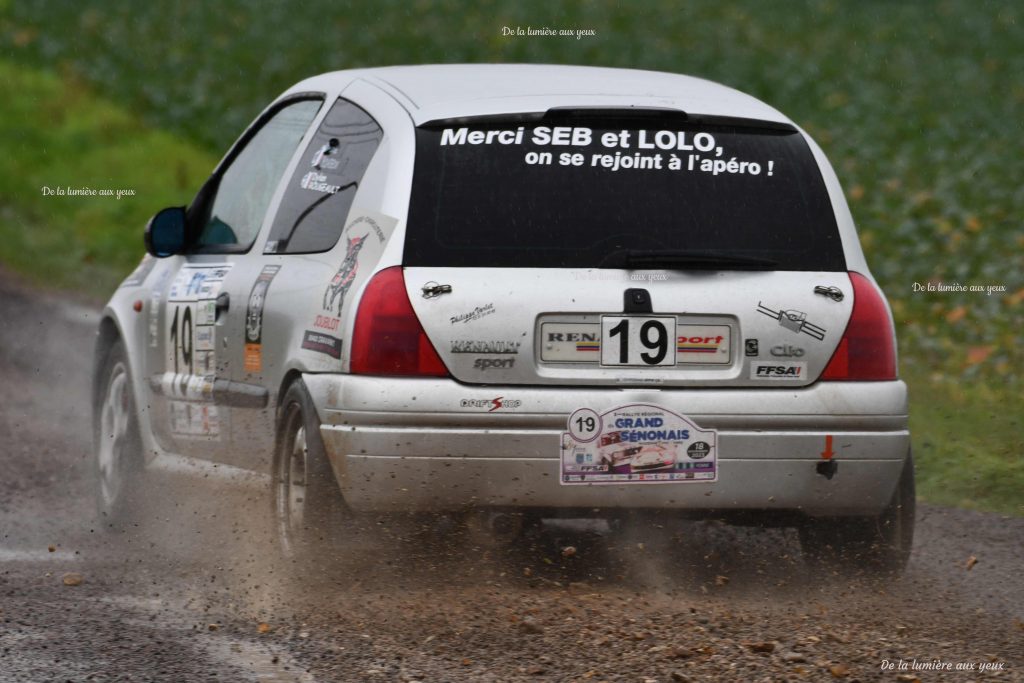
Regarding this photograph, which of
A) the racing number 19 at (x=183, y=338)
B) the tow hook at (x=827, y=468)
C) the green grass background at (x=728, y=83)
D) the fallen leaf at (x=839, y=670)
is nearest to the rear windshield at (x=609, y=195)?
the tow hook at (x=827, y=468)

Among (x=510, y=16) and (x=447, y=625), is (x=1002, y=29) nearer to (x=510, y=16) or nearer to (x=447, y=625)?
(x=510, y=16)

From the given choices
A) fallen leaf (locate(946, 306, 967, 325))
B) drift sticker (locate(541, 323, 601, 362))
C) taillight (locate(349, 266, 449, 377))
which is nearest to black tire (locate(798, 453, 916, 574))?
drift sticker (locate(541, 323, 601, 362))

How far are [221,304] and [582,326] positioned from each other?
6.01ft

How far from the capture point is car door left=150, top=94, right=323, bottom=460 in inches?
285

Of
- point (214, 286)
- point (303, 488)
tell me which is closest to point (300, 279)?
point (303, 488)

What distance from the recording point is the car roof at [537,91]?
20.7 ft

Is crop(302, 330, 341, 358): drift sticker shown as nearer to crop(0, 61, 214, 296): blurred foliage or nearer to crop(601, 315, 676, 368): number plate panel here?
crop(601, 315, 676, 368): number plate panel

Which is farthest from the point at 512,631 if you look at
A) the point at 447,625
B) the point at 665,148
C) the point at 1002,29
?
the point at 1002,29

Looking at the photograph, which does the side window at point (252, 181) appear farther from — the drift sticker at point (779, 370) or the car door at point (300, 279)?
the drift sticker at point (779, 370)

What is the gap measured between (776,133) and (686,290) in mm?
785

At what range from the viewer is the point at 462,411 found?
5828 millimetres

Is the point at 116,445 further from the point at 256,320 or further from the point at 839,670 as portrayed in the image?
the point at 839,670

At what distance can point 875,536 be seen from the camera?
6496 mm

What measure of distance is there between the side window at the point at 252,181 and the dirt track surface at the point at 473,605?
1.02 metres
